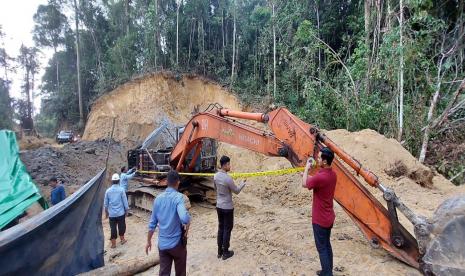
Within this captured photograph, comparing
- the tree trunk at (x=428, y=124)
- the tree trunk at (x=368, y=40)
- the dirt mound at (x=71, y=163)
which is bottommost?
the dirt mound at (x=71, y=163)

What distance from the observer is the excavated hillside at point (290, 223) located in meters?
4.80

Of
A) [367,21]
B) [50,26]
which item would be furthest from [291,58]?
[50,26]

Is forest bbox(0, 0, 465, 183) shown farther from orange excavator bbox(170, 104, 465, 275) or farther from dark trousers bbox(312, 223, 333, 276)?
dark trousers bbox(312, 223, 333, 276)

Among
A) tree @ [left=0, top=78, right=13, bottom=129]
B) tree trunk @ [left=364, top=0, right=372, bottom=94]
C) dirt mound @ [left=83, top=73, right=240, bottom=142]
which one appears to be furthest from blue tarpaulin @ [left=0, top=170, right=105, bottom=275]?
tree @ [left=0, top=78, right=13, bottom=129]

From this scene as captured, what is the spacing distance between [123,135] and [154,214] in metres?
19.2

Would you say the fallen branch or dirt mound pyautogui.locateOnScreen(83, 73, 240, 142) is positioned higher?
dirt mound pyautogui.locateOnScreen(83, 73, 240, 142)

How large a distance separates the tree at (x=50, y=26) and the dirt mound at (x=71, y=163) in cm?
1813

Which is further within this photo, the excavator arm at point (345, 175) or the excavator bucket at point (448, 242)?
the excavator arm at point (345, 175)

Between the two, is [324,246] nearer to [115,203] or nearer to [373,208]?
[373,208]

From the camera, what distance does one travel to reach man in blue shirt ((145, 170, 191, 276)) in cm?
384

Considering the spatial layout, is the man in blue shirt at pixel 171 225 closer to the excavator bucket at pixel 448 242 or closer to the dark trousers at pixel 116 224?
the excavator bucket at pixel 448 242

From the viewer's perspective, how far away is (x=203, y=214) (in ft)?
27.3

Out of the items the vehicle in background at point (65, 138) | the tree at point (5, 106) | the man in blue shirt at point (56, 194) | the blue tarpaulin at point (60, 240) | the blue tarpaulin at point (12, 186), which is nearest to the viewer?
the blue tarpaulin at point (60, 240)

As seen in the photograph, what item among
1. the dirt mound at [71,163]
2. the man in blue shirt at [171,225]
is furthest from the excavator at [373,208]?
the dirt mound at [71,163]
